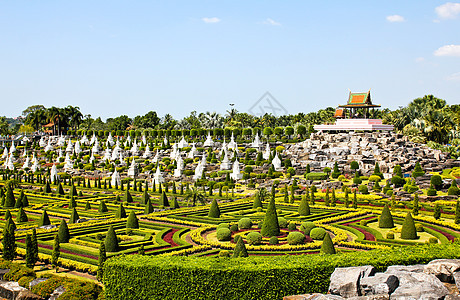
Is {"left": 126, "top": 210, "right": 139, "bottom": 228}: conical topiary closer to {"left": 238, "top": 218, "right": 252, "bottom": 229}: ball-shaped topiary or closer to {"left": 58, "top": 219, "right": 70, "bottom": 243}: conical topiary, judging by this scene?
{"left": 58, "top": 219, "right": 70, "bottom": 243}: conical topiary

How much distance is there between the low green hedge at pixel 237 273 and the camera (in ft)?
76.1

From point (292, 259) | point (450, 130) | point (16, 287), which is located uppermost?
point (450, 130)

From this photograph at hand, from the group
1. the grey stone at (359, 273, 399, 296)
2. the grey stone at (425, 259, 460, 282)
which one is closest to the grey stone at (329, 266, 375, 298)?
the grey stone at (359, 273, 399, 296)

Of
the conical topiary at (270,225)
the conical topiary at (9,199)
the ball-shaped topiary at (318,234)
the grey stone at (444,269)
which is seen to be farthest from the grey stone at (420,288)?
the conical topiary at (9,199)

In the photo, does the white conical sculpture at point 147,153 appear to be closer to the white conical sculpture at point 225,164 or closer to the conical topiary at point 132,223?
the white conical sculpture at point 225,164

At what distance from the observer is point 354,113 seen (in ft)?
375

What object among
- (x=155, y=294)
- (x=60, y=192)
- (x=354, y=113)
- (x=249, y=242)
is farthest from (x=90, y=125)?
(x=155, y=294)

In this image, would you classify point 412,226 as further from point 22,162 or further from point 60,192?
point 22,162

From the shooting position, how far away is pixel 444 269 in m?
22.0

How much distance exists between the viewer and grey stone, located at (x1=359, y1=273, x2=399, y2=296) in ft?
67.9

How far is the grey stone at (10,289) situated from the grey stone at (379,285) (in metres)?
18.6

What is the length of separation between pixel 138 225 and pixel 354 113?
258 feet

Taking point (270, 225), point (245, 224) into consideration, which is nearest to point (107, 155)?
point (245, 224)

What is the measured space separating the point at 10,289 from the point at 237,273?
13.7 metres
